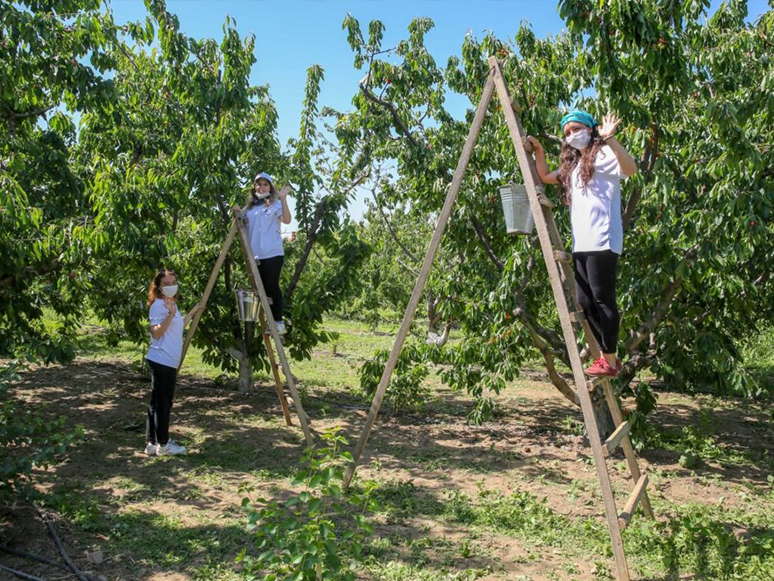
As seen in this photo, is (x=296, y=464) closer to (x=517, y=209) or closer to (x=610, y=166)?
(x=517, y=209)

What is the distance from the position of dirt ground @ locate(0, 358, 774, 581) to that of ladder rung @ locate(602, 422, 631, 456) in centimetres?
75

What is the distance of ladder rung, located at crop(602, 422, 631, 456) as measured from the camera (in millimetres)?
3598

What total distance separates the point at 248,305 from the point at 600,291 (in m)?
3.64

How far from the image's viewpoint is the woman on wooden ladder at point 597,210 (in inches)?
145

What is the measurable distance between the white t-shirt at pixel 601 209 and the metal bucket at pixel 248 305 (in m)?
3.44

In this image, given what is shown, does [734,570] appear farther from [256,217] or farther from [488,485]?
[256,217]

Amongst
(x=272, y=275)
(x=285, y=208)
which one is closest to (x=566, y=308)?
(x=285, y=208)

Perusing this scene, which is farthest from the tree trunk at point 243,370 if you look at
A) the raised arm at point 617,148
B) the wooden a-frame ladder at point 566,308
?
the raised arm at point 617,148

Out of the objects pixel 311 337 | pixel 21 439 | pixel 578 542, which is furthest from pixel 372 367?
pixel 21 439

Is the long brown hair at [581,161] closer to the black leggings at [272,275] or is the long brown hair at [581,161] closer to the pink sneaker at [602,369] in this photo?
the pink sneaker at [602,369]

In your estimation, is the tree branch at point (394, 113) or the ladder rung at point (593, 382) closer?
the ladder rung at point (593, 382)

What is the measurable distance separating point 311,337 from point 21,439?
4347mm

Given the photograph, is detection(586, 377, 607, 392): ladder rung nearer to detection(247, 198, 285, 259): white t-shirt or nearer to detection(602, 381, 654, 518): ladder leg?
detection(602, 381, 654, 518): ladder leg

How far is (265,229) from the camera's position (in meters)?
6.01
